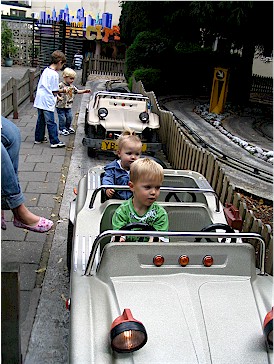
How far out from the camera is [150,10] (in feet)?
54.7

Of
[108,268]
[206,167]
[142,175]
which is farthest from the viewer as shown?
[206,167]

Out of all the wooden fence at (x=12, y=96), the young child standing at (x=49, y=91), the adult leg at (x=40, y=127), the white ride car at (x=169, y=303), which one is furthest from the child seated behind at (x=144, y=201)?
the wooden fence at (x=12, y=96)

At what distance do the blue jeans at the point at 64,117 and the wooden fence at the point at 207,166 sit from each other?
202cm

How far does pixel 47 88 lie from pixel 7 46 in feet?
56.0

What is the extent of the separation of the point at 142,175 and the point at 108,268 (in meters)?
0.70

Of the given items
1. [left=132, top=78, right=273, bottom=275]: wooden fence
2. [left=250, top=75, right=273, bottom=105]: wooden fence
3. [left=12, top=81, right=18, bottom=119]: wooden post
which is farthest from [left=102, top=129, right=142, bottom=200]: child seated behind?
[left=250, top=75, right=273, bottom=105]: wooden fence

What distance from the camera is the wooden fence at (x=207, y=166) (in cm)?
399

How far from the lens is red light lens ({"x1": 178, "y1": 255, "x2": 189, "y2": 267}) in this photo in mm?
2488

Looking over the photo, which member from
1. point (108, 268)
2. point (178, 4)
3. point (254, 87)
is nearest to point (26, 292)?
point (108, 268)

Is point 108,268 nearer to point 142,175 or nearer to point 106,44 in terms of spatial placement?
point 142,175

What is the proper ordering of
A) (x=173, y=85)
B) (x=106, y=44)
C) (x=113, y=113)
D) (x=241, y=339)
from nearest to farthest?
(x=241, y=339)
(x=113, y=113)
(x=173, y=85)
(x=106, y=44)

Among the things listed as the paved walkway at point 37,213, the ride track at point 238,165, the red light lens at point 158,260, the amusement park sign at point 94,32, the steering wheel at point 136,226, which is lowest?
the ride track at point 238,165

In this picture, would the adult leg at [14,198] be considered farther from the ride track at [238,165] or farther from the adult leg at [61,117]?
the adult leg at [61,117]

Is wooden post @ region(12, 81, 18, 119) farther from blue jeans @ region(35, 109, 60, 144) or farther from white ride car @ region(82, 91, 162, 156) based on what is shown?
white ride car @ region(82, 91, 162, 156)
